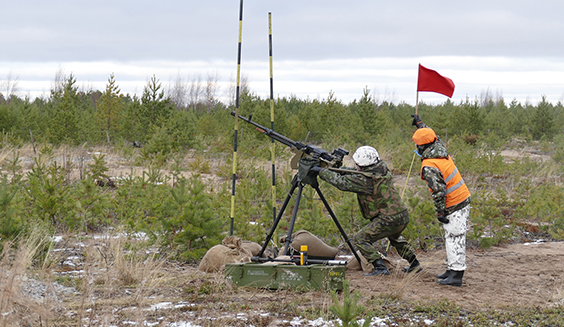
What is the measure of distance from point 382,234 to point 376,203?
16.5 inches

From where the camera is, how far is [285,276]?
18.6 ft

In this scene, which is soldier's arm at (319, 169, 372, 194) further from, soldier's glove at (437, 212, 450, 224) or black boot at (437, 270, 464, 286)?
black boot at (437, 270, 464, 286)

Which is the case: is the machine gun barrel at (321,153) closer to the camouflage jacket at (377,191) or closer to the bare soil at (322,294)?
the camouflage jacket at (377,191)

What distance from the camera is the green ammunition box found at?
5.50 meters

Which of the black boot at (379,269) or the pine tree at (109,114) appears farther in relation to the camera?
the pine tree at (109,114)

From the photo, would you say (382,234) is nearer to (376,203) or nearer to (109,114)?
(376,203)

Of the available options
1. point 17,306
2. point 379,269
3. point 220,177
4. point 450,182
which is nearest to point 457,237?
point 450,182

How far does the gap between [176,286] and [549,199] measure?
7.75 meters

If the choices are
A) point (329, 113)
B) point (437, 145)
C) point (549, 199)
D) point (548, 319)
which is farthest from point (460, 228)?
point (329, 113)

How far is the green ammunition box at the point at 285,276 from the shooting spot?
550 cm

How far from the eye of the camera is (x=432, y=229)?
809cm

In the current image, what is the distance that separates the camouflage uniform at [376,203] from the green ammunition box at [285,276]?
1.05m

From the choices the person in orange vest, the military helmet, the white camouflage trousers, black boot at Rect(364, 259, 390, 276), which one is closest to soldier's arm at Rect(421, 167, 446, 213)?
the person in orange vest

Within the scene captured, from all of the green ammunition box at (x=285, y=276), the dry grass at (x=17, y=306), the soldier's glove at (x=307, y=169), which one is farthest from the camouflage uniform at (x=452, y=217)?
the dry grass at (x=17, y=306)
